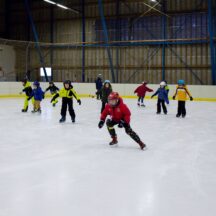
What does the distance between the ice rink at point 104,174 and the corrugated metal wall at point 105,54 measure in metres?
16.0

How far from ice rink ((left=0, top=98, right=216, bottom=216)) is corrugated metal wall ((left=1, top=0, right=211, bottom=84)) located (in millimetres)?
15991

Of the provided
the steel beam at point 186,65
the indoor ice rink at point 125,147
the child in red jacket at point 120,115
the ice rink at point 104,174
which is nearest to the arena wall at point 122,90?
the indoor ice rink at point 125,147

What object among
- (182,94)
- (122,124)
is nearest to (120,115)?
(122,124)

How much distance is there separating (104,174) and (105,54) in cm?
2209

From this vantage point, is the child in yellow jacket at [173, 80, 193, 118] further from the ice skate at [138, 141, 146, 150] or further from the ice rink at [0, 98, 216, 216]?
the ice skate at [138, 141, 146, 150]

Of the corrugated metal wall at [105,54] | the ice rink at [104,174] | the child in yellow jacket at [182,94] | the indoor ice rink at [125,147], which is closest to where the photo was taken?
the ice rink at [104,174]

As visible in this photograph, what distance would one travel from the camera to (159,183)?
13.4ft

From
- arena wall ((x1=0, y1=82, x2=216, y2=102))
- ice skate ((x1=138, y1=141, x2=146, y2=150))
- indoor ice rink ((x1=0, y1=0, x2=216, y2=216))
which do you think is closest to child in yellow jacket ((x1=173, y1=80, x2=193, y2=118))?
indoor ice rink ((x1=0, y1=0, x2=216, y2=216))

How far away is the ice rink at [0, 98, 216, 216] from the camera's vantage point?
3307 millimetres

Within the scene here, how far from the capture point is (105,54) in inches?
1025

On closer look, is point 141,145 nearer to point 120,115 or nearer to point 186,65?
point 120,115

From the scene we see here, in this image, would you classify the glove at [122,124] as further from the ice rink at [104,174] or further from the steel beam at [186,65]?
the steel beam at [186,65]

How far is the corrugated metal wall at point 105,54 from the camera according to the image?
76.4 ft

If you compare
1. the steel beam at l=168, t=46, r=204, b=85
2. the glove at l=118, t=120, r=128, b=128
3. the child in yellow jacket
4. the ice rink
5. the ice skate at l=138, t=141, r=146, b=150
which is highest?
the steel beam at l=168, t=46, r=204, b=85
